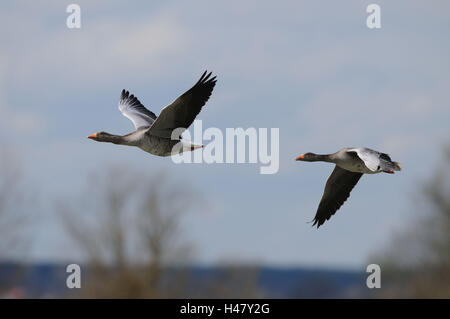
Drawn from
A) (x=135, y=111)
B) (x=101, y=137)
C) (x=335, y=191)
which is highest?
(x=135, y=111)

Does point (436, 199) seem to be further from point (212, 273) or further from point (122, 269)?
point (122, 269)

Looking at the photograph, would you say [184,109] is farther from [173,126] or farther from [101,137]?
[101,137]

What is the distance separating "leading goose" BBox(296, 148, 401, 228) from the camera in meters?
10.1

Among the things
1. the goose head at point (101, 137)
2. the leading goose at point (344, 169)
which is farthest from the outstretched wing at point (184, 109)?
the leading goose at point (344, 169)

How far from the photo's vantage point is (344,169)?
500 inches

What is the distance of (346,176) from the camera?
12.9m

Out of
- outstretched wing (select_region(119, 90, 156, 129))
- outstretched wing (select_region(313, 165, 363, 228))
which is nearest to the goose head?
outstretched wing (select_region(119, 90, 156, 129))

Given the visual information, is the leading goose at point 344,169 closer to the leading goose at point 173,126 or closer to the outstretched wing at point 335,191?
the outstretched wing at point 335,191

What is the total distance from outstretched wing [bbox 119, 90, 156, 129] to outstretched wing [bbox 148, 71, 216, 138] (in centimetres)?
116

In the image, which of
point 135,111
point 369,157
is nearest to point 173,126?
point 135,111

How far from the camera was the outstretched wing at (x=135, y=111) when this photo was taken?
1261cm

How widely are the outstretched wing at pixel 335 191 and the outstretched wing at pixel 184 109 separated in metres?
2.65

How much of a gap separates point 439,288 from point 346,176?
61.9 feet

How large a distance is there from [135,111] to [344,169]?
3.41m
